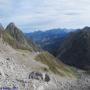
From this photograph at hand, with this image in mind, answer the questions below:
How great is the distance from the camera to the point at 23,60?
11000 centimetres

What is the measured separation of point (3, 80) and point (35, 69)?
3045 centimetres

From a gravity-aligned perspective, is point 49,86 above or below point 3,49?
below

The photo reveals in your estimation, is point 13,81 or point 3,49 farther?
point 3,49

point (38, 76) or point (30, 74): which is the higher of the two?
point (30, 74)

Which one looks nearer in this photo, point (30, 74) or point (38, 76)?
point (30, 74)

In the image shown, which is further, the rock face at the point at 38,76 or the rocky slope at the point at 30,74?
the rock face at the point at 38,76

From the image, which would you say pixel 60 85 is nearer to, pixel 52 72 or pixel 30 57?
pixel 52 72

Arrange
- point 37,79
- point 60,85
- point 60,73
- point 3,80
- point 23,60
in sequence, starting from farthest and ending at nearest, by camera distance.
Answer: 1. point 60,73
2. point 23,60
3. point 60,85
4. point 37,79
5. point 3,80

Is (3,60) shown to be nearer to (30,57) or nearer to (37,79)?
(37,79)

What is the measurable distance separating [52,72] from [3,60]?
82.7 ft

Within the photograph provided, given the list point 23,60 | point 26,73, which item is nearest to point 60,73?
point 23,60

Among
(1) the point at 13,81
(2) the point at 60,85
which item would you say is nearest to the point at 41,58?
(2) the point at 60,85

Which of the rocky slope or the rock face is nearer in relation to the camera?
the rocky slope

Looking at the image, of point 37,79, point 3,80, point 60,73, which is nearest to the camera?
point 3,80
